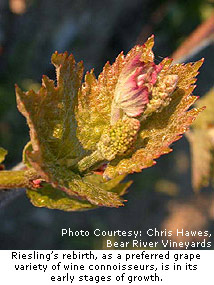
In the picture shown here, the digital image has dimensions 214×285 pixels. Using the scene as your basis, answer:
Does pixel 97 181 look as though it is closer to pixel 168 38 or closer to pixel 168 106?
pixel 168 106

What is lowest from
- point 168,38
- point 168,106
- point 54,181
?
point 54,181

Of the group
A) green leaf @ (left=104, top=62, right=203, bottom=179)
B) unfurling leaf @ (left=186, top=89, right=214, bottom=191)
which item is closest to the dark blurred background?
unfurling leaf @ (left=186, top=89, right=214, bottom=191)

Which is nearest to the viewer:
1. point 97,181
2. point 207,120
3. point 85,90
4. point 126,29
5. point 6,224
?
point 85,90

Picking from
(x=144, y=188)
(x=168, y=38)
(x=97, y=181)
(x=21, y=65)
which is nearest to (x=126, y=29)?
(x=168, y=38)

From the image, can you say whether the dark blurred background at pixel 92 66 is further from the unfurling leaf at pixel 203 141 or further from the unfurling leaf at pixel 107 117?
the unfurling leaf at pixel 107 117

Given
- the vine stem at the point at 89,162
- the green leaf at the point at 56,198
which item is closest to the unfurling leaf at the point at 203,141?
the green leaf at the point at 56,198
